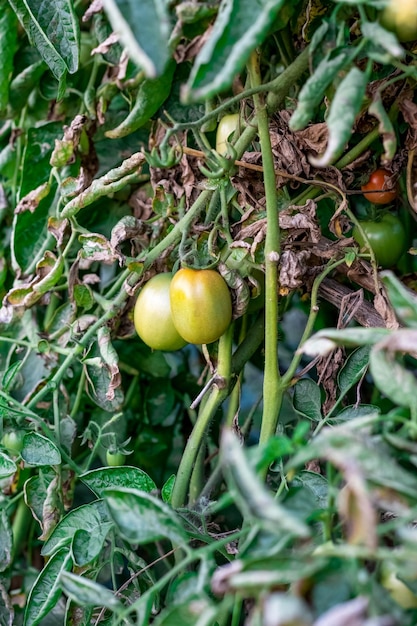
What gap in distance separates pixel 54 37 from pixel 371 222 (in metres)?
0.40

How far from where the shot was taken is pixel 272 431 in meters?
0.62

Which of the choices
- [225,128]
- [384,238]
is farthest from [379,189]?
[225,128]

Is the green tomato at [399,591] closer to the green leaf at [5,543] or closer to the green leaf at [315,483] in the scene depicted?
the green leaf at [315,483]

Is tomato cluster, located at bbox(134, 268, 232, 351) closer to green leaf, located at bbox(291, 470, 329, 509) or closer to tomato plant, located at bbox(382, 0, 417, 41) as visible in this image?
green leaf, located at bbox(291, 470, 329, 509)

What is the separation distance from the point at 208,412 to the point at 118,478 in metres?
0.11

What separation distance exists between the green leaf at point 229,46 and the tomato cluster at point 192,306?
0.89ft

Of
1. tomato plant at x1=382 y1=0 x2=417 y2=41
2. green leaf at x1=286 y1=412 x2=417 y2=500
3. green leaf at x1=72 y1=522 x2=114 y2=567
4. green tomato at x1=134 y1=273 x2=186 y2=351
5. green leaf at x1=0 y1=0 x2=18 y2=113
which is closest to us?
green leaf at x1=286 y1=412 x2=417 y2=500

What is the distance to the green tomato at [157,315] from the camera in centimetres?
A: 71

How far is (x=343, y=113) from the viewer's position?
426mm

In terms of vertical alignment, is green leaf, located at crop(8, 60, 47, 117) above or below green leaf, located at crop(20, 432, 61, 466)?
above

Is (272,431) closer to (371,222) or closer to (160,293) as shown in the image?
(160,293)

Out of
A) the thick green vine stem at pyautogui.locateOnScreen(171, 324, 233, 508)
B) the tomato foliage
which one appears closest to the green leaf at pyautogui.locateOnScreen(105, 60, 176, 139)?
the tomato foliage

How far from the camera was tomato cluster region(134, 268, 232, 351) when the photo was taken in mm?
650

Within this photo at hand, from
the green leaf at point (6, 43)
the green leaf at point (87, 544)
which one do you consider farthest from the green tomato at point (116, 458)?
the green leaf at point (6, 43)
